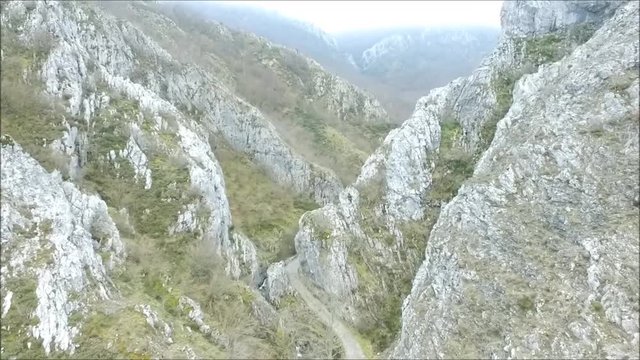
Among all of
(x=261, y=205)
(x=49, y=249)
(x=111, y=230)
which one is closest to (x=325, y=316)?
(x=111, y=230)

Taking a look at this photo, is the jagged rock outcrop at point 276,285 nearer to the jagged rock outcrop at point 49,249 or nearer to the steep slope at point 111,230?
the steep slope at point 111,230

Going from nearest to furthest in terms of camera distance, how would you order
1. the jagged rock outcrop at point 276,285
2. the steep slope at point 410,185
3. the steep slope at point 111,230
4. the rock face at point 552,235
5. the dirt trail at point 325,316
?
the rock face at point 552,235
the steep slope at point 111,230
the dirt trail at point 325,316
the jagged rock outcrop at point 276,285
the steep slope at point 410,185

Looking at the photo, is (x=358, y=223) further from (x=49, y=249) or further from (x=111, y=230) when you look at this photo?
(x=49, y=249)

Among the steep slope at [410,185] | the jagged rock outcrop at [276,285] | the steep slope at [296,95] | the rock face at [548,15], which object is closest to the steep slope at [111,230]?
the jagged rock outcrop at [276,285]

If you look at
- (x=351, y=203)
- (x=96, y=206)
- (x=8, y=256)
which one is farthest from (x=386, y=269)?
(x=8, y=256)

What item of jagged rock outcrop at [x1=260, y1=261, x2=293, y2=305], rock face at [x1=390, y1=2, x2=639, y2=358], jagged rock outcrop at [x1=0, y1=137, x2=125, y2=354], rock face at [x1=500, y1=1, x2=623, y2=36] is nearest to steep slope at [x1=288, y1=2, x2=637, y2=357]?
rock face at [x1=500, y1=1, x2=623, y2=36]

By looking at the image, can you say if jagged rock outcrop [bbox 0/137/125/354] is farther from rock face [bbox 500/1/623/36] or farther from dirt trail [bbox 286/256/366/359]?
rock face [bbox 500/1/623/36]
